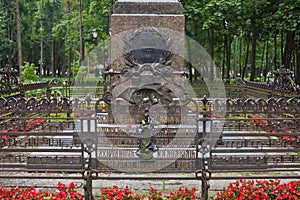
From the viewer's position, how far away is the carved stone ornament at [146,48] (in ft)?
32.3

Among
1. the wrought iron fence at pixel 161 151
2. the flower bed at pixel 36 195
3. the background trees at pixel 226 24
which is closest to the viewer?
the flower bed at pixel 36 195

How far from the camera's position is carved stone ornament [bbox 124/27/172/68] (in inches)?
388

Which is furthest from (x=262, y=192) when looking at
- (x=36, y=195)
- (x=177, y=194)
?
(x=36, y=195)

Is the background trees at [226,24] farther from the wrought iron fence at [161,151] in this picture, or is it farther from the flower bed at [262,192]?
the flower bed at [262,192]

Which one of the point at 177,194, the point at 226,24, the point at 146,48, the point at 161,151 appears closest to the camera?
the point at 177,194

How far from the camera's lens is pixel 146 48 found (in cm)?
985

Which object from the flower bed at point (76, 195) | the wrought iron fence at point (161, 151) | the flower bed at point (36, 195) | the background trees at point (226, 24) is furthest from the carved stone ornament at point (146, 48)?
the flower bed at point (36, 195)

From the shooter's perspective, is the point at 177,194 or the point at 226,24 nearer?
the point at 177,194

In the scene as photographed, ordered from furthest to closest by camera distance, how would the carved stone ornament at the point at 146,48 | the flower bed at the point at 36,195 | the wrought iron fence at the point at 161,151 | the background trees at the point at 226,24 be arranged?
the background trees at the point at 226,24
the carved stone ornament at the point at 146,48
the wrought iron fence at the point at 161,151
the flower bed at the point at 36,195

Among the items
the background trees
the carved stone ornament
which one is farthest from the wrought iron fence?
the background trees

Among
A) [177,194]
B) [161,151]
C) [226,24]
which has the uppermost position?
[226,24]

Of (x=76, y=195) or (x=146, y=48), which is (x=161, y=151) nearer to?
(x=76, y=195)

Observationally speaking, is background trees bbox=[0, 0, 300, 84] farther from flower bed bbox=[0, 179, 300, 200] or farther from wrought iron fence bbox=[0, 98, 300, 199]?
flower bed bbox=[0, 179, 300, 200]

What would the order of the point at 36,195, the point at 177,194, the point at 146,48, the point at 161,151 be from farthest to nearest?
the point at 146,48, the point at 161,151, the point at 177,194, the point at 36,195
